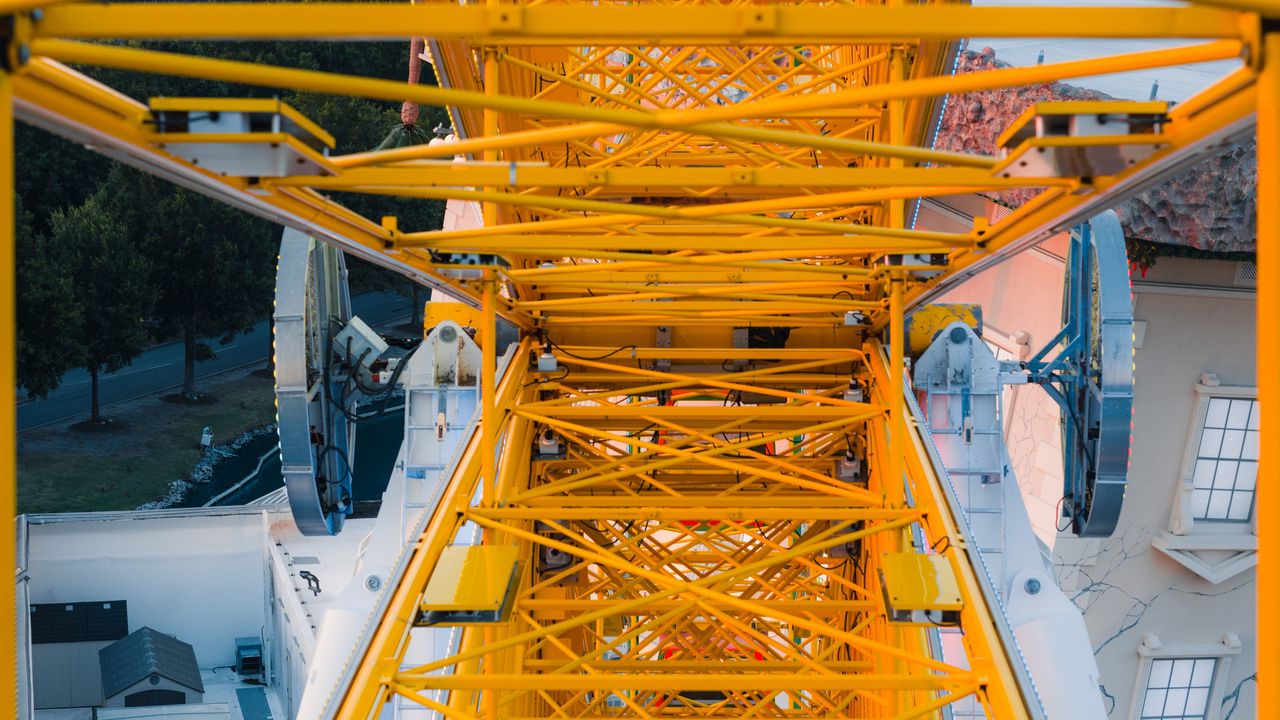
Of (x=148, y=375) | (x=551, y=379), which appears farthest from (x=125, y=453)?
(x=551, y=379)

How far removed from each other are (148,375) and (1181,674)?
35.3m

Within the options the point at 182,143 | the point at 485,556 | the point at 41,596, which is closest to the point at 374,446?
the point at 41,596

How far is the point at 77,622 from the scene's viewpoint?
88.7 feet

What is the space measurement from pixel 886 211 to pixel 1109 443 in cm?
327

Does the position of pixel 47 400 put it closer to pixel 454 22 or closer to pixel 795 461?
pixel 795 461

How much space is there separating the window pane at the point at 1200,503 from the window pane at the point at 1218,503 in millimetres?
76

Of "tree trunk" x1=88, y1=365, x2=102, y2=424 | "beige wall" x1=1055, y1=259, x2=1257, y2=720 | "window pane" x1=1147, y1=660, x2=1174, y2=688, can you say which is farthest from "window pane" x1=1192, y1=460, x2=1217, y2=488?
"tree trunk" x1=88, y1=365, x2=102, y2=424

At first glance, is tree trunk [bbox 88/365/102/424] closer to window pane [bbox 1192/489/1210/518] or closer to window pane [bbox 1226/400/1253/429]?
window pane [bbox 1192/489/1210/518]

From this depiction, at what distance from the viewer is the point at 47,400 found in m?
40.1

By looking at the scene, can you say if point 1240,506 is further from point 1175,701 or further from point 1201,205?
point 1201,205

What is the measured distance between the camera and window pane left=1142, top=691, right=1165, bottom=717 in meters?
21.3

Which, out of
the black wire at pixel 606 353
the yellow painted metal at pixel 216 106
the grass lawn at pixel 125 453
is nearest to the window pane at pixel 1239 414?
the black wire at pixel 606 353

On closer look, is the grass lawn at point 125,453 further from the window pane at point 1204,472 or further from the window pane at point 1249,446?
the window pane at point 1249,446

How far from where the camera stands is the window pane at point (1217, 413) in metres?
19.7
